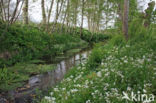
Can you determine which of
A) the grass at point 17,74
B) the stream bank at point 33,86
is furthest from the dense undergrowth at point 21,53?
the stream bank at point 33,86

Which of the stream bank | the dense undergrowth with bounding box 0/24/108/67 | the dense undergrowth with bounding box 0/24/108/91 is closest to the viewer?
the stream bank

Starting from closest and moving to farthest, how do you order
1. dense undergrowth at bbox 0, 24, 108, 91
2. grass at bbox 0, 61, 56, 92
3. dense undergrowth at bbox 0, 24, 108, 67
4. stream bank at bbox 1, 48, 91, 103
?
stream bank at bbox 1, 48, 91, 103
grass at bbox 0, 61, 56, 92
dense undergrowth at bbox 0, 24, 108, 91
dense undergrowth at bbox 0, 24, 108, 67

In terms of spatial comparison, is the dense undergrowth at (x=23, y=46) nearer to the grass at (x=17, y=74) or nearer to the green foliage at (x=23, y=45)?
the green foliage at (x=23, y=45)

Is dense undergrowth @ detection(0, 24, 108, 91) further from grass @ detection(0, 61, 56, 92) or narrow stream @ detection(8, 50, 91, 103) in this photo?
narrow stream @ detection(8, 50, 91, 103)

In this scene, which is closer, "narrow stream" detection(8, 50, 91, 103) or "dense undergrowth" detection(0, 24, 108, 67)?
"narrow stream" detection(8, 50, 91, 103)

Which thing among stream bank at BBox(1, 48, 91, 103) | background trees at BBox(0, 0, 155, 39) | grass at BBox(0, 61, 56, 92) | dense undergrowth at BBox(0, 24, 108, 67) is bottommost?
stream bank at BBox(1, 48, 91, 103)

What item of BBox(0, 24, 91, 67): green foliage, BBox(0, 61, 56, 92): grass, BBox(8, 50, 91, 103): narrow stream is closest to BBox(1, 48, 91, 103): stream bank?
BBox(8, 50, 91, 103): narrow stream

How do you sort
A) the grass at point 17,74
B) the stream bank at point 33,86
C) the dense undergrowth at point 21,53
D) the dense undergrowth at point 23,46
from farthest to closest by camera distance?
the dense undergrowth at point 23,46 < the dense undergrowth at point 21,53 < the grass at point 17,74 < the stream bank at point 33,86

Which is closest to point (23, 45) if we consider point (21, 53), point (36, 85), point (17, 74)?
point (21, 53)

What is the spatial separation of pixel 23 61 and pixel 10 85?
2773mm

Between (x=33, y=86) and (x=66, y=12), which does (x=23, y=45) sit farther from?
(x=66, y=12)

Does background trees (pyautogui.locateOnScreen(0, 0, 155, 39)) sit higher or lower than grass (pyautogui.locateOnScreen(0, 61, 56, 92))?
higher

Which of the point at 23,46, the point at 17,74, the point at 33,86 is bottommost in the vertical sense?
the point at 33,86

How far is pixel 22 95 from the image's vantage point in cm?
466
